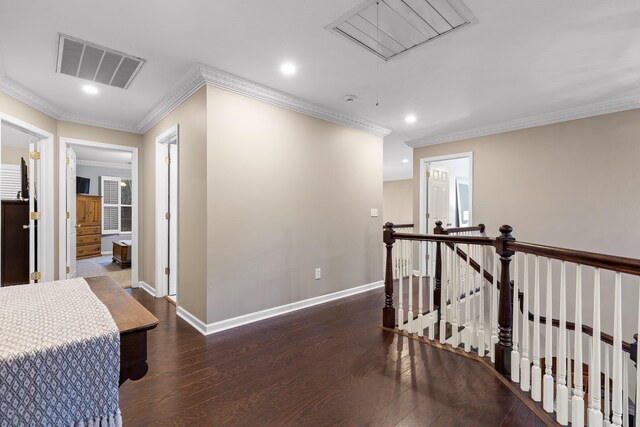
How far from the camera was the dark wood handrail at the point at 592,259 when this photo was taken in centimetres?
132

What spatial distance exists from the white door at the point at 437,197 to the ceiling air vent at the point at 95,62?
15.2 ft

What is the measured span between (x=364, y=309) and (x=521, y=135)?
3.37m

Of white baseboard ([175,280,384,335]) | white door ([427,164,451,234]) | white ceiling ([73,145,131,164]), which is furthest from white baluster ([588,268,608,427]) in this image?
white ceiling ([73,145,131,164])

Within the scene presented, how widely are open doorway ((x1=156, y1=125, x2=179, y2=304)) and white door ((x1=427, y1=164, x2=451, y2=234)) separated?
4.14m

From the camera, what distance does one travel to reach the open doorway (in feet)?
12.7

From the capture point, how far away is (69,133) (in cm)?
392

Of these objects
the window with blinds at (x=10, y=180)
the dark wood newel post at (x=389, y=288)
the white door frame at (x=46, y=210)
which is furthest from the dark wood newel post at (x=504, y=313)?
the window with blinds at (x=10, y=180)

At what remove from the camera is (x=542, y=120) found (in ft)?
13.3

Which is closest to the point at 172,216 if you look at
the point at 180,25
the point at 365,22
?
the point at 180,25

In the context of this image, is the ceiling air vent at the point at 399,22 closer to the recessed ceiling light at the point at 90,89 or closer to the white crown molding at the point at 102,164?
the recessed ceiling light at the point at 90,89


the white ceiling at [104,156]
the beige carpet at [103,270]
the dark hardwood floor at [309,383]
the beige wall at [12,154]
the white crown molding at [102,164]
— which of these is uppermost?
the white ceiling at [104,156]

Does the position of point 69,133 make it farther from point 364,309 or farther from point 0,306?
point 364,309

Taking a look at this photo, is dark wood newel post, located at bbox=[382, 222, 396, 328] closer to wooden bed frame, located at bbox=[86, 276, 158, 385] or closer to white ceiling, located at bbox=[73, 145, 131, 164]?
wooden bed frame, located at bbox=[86, 276, 158, 385]

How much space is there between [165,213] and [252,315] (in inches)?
74.5
